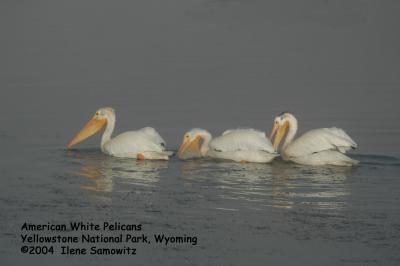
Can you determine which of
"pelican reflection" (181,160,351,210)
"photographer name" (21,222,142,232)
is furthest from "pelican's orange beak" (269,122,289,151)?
"photographer name" (21,222,142,232)

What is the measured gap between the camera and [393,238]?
6.96 m

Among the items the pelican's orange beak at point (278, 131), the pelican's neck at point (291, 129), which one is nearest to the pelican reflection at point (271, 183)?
the pelican's neck at point (291, 129)

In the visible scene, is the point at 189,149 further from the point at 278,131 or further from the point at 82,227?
the point at 82,227

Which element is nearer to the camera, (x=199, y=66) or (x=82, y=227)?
(x=82, y=227)

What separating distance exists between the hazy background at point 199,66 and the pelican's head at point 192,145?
501 mm

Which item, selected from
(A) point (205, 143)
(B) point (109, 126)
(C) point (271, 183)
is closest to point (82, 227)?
(C) point (271, 183)

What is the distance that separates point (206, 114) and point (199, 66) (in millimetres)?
3705

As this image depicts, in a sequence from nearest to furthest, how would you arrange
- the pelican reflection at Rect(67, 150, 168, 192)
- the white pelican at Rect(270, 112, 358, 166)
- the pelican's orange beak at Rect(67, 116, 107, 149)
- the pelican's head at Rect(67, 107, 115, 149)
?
the pelican reflection at Rect(67, 150, 168, 192)
the white pelican at Rect(270, 112, 358, 166)
the pelican's orange beak at Rect(67, 116, 107, 149)
the pelican's head at Rect(67, 107, 115, 149)

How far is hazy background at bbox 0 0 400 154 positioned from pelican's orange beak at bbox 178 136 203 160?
51 cm

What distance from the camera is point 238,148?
10.3 meters

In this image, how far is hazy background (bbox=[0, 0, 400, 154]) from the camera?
1256 cm

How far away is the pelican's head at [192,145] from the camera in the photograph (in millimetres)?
10672

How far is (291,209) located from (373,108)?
593 centimetres

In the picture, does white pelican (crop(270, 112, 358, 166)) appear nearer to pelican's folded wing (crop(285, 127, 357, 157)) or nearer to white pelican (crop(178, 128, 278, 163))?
pelican's folded wing (crop(285, 127, 357, 157))
